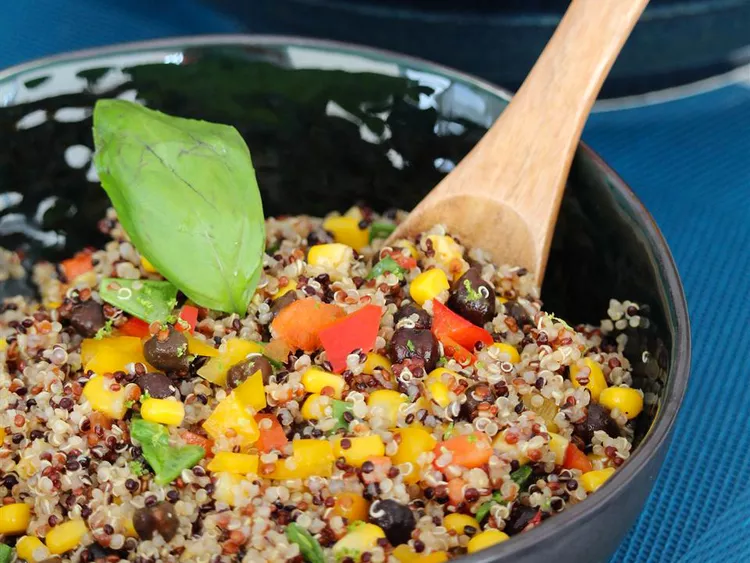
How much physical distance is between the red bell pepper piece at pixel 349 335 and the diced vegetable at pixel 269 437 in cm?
18

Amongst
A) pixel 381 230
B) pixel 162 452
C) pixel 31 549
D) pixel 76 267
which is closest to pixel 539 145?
pixel 381 230

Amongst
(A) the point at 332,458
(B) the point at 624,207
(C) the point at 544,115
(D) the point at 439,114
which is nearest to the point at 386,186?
(D) the point at 439,114

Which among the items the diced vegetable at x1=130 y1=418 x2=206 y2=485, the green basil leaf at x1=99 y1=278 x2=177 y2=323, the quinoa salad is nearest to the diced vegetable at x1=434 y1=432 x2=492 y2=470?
the quinoa salad

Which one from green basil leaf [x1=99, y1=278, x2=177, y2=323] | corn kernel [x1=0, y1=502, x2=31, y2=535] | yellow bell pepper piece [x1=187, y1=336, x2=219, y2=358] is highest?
yellow bell pepper piece [x1=187, y1=336, x2=219, y2=358]

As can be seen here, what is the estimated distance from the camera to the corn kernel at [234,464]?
1537 millimetres

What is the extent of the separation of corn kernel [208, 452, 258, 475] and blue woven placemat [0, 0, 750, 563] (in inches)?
30.5

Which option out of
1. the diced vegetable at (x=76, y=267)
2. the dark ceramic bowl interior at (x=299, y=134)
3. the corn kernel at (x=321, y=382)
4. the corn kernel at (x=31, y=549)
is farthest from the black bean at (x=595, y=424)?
the diced vegetable at (x=76, y=267)

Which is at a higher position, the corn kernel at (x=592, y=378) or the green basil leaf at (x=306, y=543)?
the corn kernel at (x=592, y=378)

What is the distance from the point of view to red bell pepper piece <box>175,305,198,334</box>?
179 cm

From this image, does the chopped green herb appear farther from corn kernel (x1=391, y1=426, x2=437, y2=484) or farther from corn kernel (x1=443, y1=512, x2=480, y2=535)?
corn kernel (x1=443, y1=512, x2=480, y2=535)

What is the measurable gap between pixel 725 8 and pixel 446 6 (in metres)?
0.74

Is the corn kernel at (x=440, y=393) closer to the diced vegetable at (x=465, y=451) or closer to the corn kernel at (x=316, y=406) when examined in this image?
the diced vegetable at (x=465, y=451)

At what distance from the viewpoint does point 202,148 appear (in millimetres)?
1817

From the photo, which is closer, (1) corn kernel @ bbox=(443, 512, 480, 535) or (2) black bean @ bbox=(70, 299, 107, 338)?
(1) corn kernel @ bbox=(443, 512, 480, 535)
